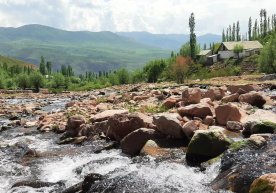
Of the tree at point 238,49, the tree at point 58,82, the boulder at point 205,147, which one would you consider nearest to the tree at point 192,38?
the tree at point 238,49

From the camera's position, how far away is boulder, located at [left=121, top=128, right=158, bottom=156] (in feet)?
72.4

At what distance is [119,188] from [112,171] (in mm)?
3034

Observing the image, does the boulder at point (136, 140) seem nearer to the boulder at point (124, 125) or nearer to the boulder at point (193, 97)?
the boulder at point (124, 125)

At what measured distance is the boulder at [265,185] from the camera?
11923 millimetres

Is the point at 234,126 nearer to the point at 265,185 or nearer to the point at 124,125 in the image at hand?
the point at 124,125

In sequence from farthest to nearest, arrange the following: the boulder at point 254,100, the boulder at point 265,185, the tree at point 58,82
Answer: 1. the tree at point 58,82
2. the boulder at point 254,100
3. the boulder at point 265,185

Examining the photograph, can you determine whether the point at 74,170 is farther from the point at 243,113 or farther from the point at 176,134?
the point at 243,113

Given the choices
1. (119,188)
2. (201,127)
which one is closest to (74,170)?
(119,188)

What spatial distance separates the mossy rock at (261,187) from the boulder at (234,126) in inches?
426

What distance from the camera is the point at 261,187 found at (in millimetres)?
12375

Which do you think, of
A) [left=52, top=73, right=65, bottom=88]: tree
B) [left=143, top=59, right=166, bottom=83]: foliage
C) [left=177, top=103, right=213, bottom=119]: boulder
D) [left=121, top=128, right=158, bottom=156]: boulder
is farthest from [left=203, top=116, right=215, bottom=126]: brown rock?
[left=52, top=73, right=65, bottom=88]: tree

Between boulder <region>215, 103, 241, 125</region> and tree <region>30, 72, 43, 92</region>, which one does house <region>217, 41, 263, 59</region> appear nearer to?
tree <region>30, 72, 43, 92</region>

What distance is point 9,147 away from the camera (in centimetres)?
2605

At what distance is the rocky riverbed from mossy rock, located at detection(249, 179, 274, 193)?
4 centimetres
